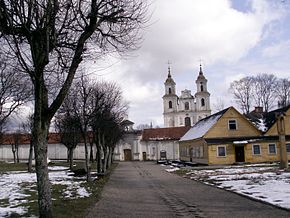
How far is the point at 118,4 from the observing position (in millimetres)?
11617

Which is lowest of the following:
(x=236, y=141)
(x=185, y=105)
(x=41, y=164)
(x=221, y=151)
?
(x=41, y=164)

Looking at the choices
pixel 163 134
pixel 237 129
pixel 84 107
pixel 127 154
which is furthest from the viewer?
pixel 163 134

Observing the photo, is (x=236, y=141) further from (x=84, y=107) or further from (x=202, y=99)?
(x=202, y=99)

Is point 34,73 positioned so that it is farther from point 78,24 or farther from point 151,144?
point 151,144

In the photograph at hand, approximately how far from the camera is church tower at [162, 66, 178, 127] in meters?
101

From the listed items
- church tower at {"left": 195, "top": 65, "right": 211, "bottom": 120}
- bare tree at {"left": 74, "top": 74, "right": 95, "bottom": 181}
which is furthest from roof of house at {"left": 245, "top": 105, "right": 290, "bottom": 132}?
church tower at {"left": 195, "top": 65, "right": 211, "bottom": 120}

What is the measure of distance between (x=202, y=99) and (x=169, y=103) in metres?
7.93

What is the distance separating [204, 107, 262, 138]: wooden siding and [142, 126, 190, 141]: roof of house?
33.3 metres

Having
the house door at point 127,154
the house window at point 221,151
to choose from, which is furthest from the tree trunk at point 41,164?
the house door at point 127,154

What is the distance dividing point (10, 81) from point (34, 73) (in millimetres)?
24714

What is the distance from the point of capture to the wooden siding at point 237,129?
157 ft

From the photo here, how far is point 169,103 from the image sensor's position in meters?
101

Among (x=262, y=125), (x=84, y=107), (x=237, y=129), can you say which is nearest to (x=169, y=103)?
(x=262, y=125)

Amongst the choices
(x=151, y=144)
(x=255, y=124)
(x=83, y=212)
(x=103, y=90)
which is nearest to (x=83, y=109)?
(x=103, y=90)
